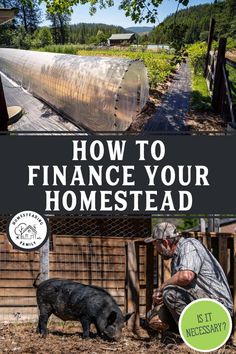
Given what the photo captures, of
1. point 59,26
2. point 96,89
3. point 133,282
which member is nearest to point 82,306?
point 133,282

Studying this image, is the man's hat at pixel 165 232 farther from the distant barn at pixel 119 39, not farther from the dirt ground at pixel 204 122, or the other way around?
the dirt ground at pixel 204 122

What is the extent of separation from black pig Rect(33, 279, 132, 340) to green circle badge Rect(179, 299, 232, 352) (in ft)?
3.78

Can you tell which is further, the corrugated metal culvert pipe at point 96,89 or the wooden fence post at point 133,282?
the corrugated metal culvert pipe at point 96,89

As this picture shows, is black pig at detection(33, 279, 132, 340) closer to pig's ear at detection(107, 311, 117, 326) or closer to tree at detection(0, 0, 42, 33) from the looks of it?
pig's ear at detection(107, 311, 117, 326)

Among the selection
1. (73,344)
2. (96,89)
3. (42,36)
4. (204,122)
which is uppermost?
(42,36)

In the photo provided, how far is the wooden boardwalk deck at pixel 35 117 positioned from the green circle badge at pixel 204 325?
4384 millimetres

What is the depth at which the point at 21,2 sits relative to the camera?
24.1 feet

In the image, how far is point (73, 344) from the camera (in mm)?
3295

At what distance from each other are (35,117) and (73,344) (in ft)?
18.4

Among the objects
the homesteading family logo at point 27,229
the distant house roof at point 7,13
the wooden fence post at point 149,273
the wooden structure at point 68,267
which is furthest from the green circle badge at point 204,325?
the distant house roof at point 7,13

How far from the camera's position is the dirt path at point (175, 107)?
356 inches

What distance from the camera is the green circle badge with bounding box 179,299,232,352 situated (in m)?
2.42

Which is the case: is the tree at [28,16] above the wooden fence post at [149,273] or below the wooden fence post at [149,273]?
above

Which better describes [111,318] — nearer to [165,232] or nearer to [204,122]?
[165,232]
